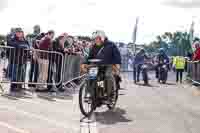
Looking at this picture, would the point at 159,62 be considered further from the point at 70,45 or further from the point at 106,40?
the point at 106,40

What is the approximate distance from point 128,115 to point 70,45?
17.7 feet

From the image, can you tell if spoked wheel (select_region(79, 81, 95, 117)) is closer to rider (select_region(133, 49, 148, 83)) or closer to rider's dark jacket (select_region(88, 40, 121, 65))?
rider's dark jacket (select_region(88, 40, 121, 65))

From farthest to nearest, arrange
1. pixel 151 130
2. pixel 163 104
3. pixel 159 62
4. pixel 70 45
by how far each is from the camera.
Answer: pixel 159 62 → pixel 70 45 → pixel 163 104 → pixel 151 130

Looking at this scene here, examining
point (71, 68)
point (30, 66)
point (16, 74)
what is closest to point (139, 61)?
point (71, 68)

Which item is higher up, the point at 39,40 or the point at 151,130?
the point at 39,40

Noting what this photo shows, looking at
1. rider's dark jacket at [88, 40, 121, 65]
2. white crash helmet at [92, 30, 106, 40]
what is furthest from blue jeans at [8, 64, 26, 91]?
white crash helmet at [92, 30, 106, 40]

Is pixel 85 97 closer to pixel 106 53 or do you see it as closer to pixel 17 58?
pixel 106 53

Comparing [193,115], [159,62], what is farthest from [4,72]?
[159,62]

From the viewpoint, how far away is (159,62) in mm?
21672

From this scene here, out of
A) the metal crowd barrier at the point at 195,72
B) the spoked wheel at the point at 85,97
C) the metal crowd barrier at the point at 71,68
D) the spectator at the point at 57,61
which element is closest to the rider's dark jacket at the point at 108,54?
the spoked wheel at the point at 85,97

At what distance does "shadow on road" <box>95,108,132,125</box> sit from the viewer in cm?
852

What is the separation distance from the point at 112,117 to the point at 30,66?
4.70 meters

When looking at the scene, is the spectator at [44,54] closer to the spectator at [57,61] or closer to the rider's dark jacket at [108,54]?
the spectator at [57,61]

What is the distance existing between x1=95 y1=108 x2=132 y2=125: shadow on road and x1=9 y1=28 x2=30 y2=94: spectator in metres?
3.54
